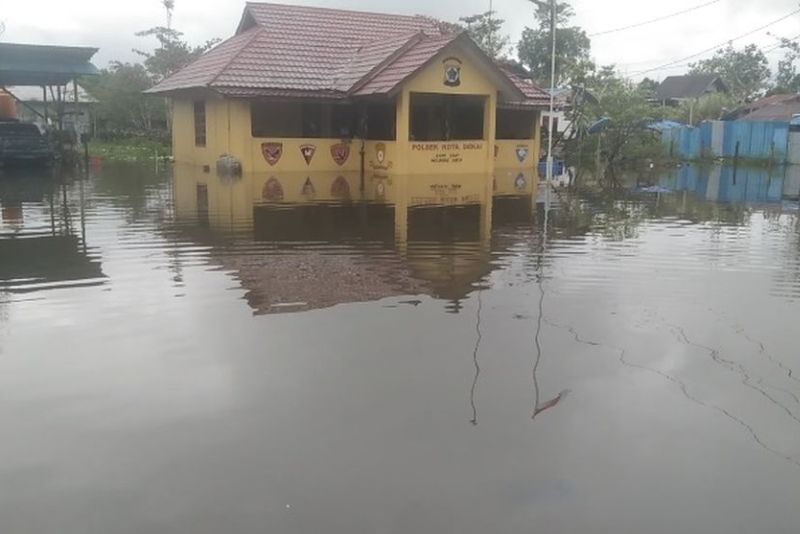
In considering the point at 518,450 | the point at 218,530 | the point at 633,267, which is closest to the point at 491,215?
the point at 633,267

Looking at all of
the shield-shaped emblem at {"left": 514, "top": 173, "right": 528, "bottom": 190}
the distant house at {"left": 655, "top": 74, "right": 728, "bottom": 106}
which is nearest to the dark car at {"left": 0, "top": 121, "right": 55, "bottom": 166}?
the shield-shaped emblem at {"left": 514, "top": 173, "right": 528, "bottom": 190}

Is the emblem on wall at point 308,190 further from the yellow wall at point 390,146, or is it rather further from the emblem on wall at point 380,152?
the emblem on wall at point 380,152

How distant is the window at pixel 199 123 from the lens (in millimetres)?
26125

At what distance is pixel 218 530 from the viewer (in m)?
3.60

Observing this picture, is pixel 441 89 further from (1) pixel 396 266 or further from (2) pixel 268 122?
(1) pixel 396 266

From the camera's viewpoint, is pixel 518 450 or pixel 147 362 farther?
pixel 147 362

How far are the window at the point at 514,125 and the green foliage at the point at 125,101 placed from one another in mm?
22216

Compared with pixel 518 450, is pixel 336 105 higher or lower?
higher

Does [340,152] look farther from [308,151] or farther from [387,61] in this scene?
[387,61]

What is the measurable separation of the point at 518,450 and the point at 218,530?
175 cm

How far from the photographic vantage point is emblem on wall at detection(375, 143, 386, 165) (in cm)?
2334

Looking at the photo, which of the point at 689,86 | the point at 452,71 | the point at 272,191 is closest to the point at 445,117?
the point at 452,71

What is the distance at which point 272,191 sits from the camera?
18359 millimetres

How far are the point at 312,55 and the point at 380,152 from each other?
4169mm
